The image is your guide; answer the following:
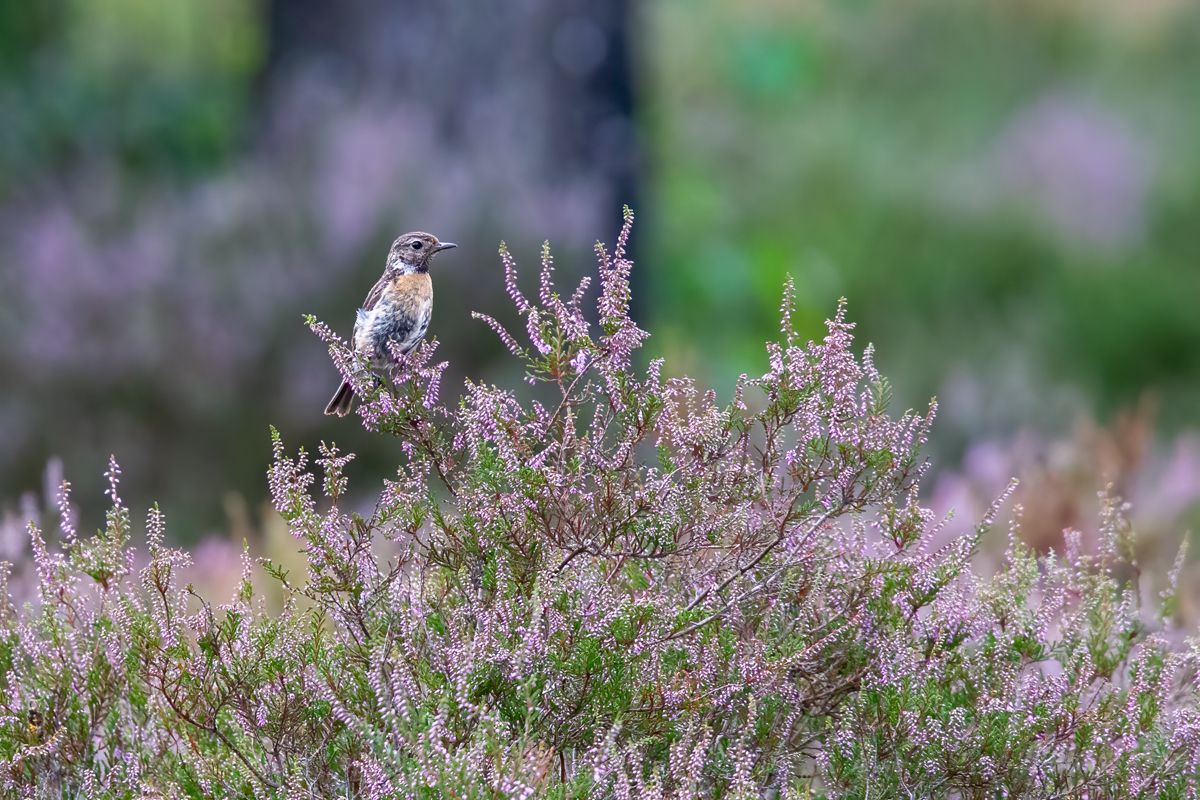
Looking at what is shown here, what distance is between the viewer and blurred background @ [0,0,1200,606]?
8.37 meters

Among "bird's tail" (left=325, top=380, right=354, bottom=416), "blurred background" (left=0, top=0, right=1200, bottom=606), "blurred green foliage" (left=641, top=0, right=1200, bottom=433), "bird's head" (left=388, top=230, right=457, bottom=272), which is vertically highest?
"blurred green foliage" (left=641, top=0, right=1200, bottom=433)

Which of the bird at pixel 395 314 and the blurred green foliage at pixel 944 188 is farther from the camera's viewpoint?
the blurred green foliage at pixel 944 188

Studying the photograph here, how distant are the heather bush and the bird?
2.42 ft

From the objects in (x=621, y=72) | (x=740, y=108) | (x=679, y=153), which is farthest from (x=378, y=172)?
(x=740, y=108)

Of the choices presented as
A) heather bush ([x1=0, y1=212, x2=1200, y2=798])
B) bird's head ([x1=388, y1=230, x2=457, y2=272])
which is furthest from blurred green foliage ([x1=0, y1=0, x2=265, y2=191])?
heather bush ([x1=0, y1=212, x2=1200, y2=798])

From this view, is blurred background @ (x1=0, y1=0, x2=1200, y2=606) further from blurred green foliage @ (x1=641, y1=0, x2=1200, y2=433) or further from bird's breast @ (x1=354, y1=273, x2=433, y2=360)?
bird's breast @ (x1=354, y1=273, x2=433, y2=360)

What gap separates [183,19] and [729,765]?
54.3 feet

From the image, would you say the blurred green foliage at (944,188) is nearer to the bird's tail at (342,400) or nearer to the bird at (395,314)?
the bird at (395,314)

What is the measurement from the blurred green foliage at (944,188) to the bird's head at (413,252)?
293 centimetres

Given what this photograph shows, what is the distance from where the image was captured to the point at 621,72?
29.8 feet

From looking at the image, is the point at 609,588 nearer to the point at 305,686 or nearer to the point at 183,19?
the point at 305,686

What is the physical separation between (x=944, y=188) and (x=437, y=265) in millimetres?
9614

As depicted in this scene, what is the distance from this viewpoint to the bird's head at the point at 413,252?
4402 millimetres

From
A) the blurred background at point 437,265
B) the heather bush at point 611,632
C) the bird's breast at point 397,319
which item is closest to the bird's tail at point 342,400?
the bird's breast at point 397,319
